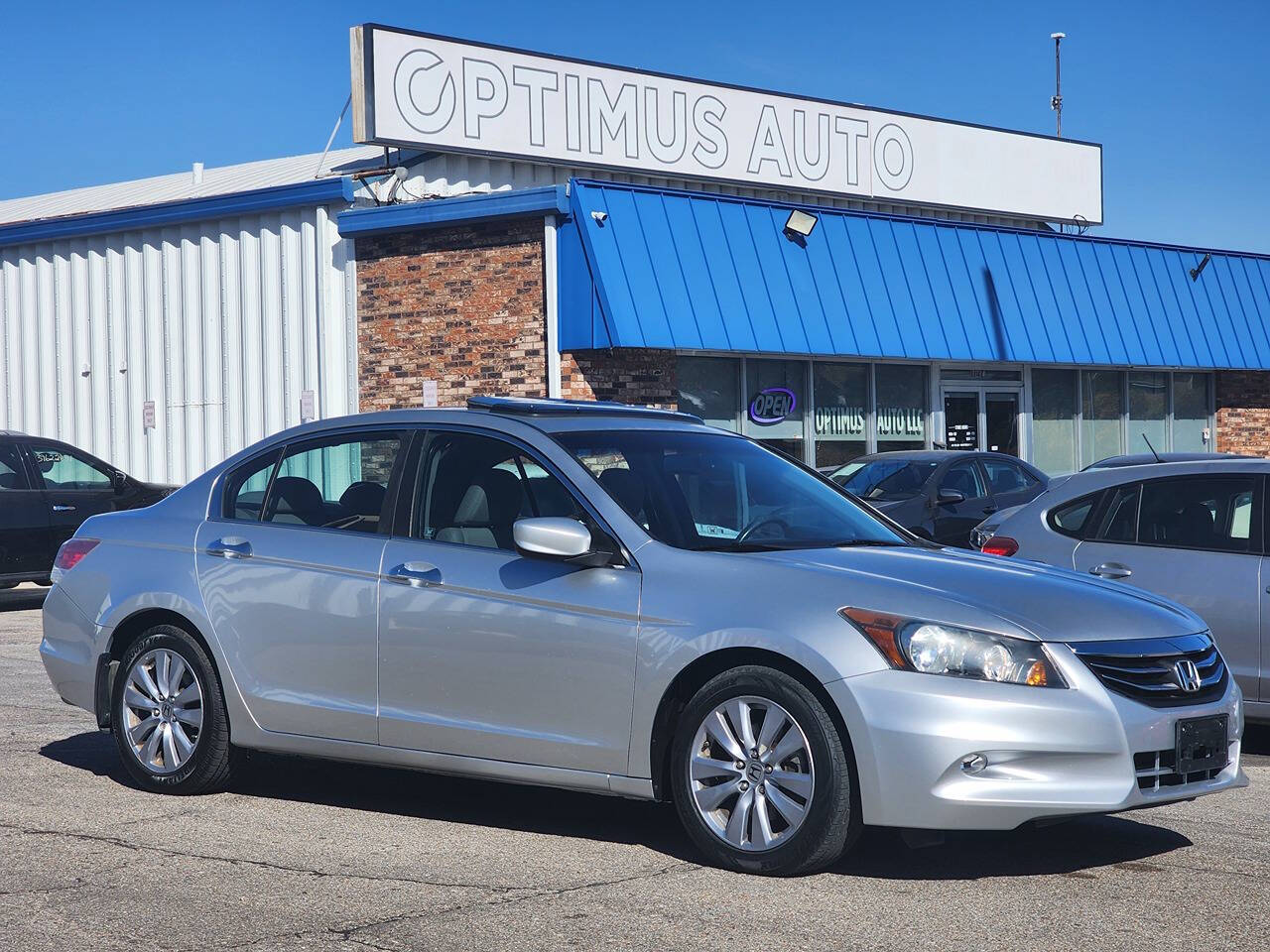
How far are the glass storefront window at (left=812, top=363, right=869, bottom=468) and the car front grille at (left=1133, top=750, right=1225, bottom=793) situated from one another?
17.6 meters

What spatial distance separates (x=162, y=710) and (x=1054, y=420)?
71.7 feet

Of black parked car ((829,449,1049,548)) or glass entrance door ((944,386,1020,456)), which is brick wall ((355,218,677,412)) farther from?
glass entrance door ((944,386,1020,456))

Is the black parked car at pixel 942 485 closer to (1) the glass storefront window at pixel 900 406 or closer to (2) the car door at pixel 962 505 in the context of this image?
(2) the car door at pixel 962 505

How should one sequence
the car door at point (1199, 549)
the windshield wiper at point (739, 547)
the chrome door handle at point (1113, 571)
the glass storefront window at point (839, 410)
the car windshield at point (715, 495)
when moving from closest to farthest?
the windshield wiper at point (739, 547) → the car windshield at point (715, 495) → the car door at point (1199, 549) → the chrome door handle at point (1113, 571) → the glass storefront window at point (839, 410)

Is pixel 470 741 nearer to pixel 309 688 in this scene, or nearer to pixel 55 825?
pixel 309 688

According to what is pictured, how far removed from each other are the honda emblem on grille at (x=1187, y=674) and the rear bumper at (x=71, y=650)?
15.1 feet

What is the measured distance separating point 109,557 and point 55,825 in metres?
1.42

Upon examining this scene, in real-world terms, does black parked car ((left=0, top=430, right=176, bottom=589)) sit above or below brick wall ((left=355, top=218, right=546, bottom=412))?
below

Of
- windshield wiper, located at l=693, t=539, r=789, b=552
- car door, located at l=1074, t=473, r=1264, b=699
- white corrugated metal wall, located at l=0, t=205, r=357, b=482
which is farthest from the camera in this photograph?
white corrugated metal wall, located at l=0, t=205, r=357, b=482

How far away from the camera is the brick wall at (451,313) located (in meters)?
20.7

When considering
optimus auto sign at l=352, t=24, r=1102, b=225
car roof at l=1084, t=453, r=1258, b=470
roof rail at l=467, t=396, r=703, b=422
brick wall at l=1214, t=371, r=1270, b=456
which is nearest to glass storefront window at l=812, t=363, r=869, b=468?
optimus auto sign at l=352, t=24, r=1102, b=225

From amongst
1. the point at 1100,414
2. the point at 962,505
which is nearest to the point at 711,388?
the point at 962,505

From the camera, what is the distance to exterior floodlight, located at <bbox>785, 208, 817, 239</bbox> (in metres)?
21.7

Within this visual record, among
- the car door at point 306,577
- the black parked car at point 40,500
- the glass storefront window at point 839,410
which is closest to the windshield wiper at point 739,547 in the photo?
the car door at point 306,577
